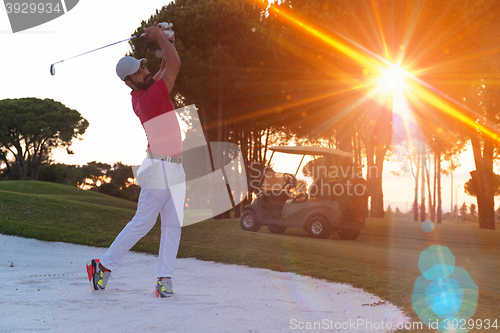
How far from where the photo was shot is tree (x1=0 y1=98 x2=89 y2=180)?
40750mm

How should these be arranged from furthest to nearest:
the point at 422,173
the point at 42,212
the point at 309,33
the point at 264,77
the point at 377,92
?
1. the point at 422,173
2. the point at 264,77
3. the point at 377,92
4. the point at 309,33
5. the point at 42,212

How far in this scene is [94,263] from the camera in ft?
12.8

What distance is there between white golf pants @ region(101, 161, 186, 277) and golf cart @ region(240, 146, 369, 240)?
26.6 ft

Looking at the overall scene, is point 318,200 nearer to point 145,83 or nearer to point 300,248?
point 300,248

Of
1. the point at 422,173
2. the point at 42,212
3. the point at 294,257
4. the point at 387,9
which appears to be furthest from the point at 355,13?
the point at 422,173

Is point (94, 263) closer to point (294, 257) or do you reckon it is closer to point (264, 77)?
point (294, 257)

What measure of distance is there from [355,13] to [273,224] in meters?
6.87

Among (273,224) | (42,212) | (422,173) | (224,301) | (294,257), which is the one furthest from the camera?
(422,173)

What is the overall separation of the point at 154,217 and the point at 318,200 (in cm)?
840

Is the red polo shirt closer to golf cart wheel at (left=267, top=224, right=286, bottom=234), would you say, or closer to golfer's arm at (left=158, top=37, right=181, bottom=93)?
golfer's arm at (left=158, top=37, right=181, bottom=93)

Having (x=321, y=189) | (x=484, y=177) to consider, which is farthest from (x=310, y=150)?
(x=484, y=177)

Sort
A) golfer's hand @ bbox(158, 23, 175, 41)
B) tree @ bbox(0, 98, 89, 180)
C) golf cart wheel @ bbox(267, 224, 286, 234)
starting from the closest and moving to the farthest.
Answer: golfer's hand @ bbox(158, 23, 175, 41) < golf cart wheel @ bbox(267, 224, 286, 234) < tree @ bbox(0, 98, 89, 180)

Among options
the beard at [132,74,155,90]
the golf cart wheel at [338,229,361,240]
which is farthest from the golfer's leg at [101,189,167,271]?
the golf cart wheel at [338,229,361,240]

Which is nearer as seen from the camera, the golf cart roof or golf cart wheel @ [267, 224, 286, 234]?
the golf cart roof
